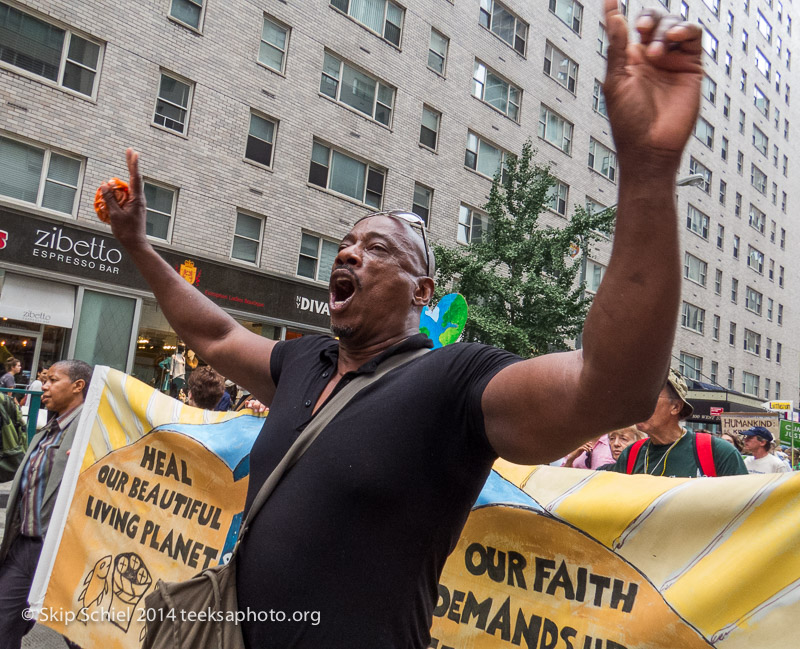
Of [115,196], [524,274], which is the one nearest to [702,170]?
[524,274]

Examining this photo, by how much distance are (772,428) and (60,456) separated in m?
14.0

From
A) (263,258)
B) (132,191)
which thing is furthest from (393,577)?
(263,258)

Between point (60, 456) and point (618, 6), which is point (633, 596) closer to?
point (618, 6)

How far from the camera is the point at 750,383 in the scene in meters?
38.8

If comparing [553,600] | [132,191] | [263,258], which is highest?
[263,258]

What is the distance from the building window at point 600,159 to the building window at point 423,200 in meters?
9.80

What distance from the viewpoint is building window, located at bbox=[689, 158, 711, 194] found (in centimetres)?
3475

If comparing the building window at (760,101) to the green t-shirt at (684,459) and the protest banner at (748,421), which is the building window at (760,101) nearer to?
the protest banner at (748,421)

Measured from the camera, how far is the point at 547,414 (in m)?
1.16

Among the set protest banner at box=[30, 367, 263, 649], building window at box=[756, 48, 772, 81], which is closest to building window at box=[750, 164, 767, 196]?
building window at box=[756, 48, 772, 81]

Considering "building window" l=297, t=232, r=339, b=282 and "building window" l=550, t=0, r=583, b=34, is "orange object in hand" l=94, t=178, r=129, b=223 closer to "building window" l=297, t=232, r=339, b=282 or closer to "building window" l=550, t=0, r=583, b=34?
"building window" l=297, t=232, r=339, b=282

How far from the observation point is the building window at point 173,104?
15930mm

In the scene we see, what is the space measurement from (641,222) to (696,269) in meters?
37.0

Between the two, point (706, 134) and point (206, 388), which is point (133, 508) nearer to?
point (206, 388)
